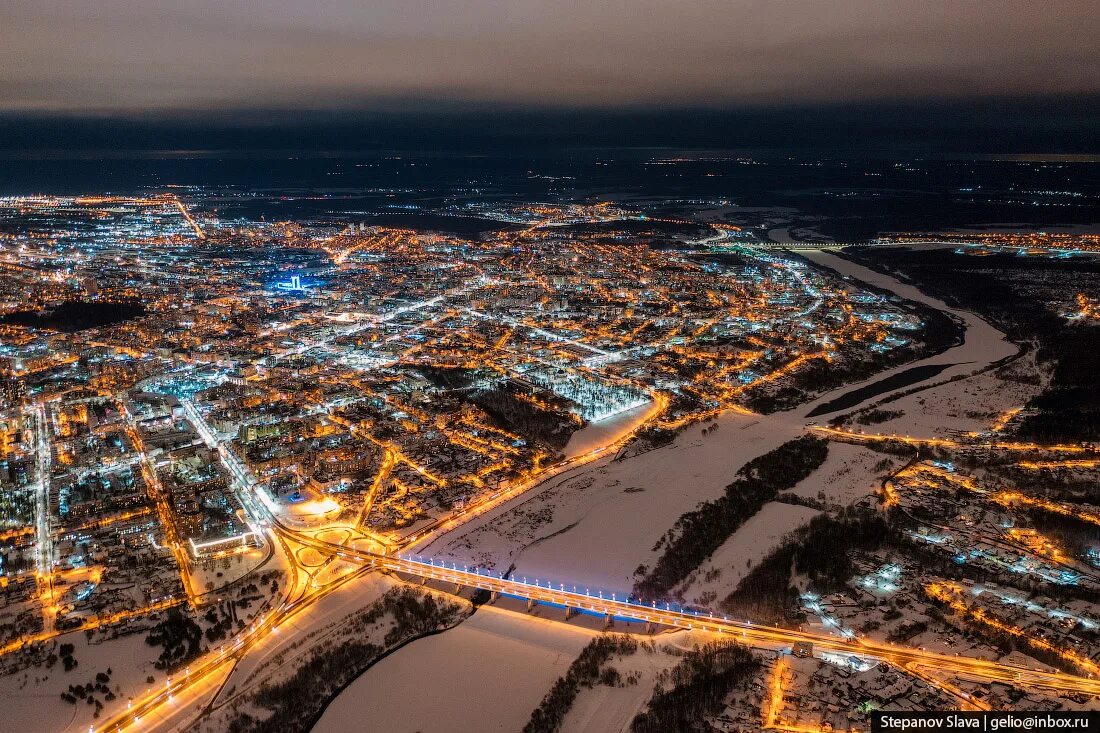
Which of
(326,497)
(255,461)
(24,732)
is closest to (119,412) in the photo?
(255,461)

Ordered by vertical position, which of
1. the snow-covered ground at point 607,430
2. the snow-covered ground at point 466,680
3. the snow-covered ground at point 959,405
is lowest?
the snow-covered ground at point 466,680

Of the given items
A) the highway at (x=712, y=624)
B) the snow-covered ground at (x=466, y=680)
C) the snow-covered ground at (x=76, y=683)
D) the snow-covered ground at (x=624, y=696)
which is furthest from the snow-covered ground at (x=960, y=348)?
the snow-covered ground at (x=76, y=683)

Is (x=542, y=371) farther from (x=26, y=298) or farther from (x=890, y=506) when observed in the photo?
(x=26, y=298)

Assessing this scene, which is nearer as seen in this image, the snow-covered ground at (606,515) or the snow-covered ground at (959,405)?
the snow-covered ground at (606,515)

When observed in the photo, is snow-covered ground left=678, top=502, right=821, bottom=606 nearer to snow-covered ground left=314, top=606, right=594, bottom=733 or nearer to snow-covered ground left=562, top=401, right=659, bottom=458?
snow-covered ground left=314, top=606, right=594, bottom=733

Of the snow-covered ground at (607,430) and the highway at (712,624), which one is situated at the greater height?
the snow-covered ground at (607,430)

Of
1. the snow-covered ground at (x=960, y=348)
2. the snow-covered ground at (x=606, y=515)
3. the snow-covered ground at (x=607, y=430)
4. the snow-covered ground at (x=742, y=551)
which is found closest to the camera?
the snow-covered ground at (x=742, y=551)

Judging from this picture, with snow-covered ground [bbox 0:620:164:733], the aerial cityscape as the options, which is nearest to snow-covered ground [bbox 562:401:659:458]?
the aerial cityscape

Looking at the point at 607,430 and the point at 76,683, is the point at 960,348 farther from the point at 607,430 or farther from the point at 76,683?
the point at 76,683

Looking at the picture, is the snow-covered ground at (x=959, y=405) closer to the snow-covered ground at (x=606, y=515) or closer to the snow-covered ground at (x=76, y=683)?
the snow-covered ground at (x=606, y=515)
